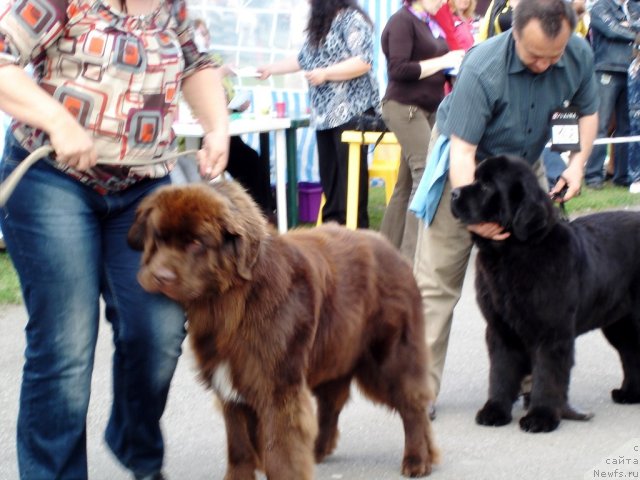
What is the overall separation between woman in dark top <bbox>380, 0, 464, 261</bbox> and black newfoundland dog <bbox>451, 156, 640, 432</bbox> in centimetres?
290

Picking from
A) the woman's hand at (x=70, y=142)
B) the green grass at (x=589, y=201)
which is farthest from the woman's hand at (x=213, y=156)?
the green grass at (x=589, y=201)

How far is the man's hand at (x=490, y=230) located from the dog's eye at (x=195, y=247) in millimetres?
1740

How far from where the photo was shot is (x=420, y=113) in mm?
7852

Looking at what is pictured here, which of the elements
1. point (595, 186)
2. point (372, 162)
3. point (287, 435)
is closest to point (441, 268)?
point (287, 435)

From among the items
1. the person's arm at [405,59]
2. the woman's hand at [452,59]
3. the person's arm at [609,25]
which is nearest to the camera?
the person's arm at [405,59]

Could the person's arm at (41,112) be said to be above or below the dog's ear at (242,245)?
above

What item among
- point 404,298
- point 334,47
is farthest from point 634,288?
point 334,47

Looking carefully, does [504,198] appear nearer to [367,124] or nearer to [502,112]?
[502,112]

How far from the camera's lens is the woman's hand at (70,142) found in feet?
9.10

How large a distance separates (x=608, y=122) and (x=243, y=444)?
32.2 ft

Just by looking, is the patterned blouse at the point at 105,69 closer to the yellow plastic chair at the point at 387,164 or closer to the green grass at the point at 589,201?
the green grass at the point at 589,201

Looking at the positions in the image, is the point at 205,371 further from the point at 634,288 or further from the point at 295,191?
the point at 295,191

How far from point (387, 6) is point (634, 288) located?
631cm

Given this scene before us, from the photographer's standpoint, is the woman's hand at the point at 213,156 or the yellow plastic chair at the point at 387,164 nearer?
the woman's hand at the point at 213,156
